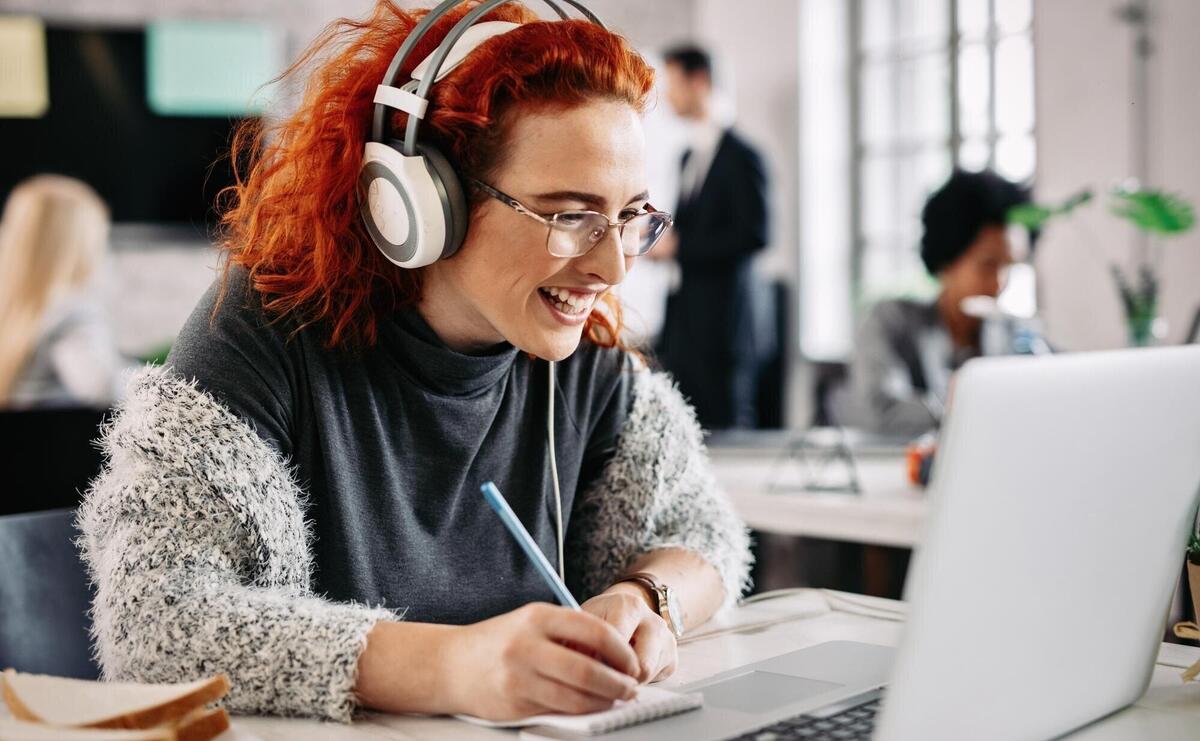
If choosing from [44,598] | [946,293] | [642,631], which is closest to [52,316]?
[946,293]

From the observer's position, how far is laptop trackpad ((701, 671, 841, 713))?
0.88m

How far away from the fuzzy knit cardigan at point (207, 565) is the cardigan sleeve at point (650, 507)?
1.16 feet

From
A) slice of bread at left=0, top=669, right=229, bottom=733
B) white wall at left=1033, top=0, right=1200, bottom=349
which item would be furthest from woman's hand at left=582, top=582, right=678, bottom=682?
white wall at left=1033, top=0, right=1200, bottom=349

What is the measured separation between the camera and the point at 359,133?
3.89ft

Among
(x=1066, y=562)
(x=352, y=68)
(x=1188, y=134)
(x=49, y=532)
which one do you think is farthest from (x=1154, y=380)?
(x=1188, y=134)

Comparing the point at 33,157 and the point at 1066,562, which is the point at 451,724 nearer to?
the point at 1066,562

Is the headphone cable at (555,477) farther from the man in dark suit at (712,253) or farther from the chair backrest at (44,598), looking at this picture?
the man in dark suit at (712,253)

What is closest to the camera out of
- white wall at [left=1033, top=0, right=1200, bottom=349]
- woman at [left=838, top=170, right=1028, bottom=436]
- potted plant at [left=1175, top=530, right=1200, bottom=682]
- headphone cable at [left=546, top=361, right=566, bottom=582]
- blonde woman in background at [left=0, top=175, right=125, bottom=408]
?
potted plant at [left=1175, top=530, right=1200, bottom=682]

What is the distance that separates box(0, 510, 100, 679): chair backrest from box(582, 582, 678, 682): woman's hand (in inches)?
20.8

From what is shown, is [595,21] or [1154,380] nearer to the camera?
[1154,380]

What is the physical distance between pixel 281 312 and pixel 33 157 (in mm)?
4473

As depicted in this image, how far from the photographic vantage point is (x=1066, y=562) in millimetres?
732

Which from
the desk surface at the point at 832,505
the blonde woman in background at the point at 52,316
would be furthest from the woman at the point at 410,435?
the blonde woman in background at the point at 52,316

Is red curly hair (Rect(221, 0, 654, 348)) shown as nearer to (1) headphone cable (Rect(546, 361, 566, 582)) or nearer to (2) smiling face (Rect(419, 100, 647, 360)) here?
(2) smiling face (Rect(419, 100, 647, 360))
